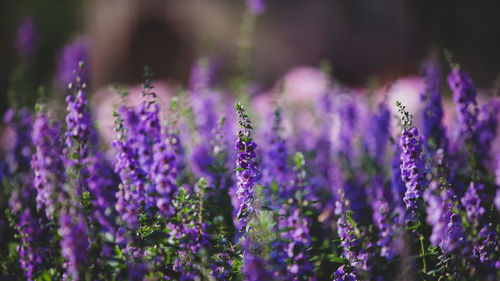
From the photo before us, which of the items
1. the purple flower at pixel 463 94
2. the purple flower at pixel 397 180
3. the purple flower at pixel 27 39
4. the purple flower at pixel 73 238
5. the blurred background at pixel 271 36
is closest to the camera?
the purple flower at pixel 73 238

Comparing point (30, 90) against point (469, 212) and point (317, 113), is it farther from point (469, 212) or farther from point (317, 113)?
point (469, 212)

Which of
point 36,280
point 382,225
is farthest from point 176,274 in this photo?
point 382,225

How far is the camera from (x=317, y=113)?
20.6ft

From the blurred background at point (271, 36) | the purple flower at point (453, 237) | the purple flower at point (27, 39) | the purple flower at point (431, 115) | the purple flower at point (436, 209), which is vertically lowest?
the purple flower at point (453, 237)

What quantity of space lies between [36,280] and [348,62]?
921cm

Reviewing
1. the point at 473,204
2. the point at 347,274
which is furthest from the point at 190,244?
the point at 473,204

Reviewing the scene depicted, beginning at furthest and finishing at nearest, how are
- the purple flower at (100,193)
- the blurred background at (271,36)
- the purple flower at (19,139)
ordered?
the blurred background at (271,36) < the purple flower at (19,139) < the purple flower at (100,193)

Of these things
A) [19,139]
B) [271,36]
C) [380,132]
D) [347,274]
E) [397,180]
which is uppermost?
[271,36]

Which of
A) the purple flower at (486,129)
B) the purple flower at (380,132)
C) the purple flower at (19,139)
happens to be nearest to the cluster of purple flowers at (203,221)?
the purple flower at (486,129)

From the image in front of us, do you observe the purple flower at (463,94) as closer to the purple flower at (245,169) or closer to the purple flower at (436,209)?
the purple flower at (436,209)

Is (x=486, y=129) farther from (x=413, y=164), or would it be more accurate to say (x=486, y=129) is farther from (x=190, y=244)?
(x=190, y=244)

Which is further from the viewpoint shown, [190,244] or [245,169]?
[245,169]

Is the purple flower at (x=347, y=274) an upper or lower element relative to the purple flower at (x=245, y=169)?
lower

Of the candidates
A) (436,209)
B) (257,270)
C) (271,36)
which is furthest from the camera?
(271,36)
